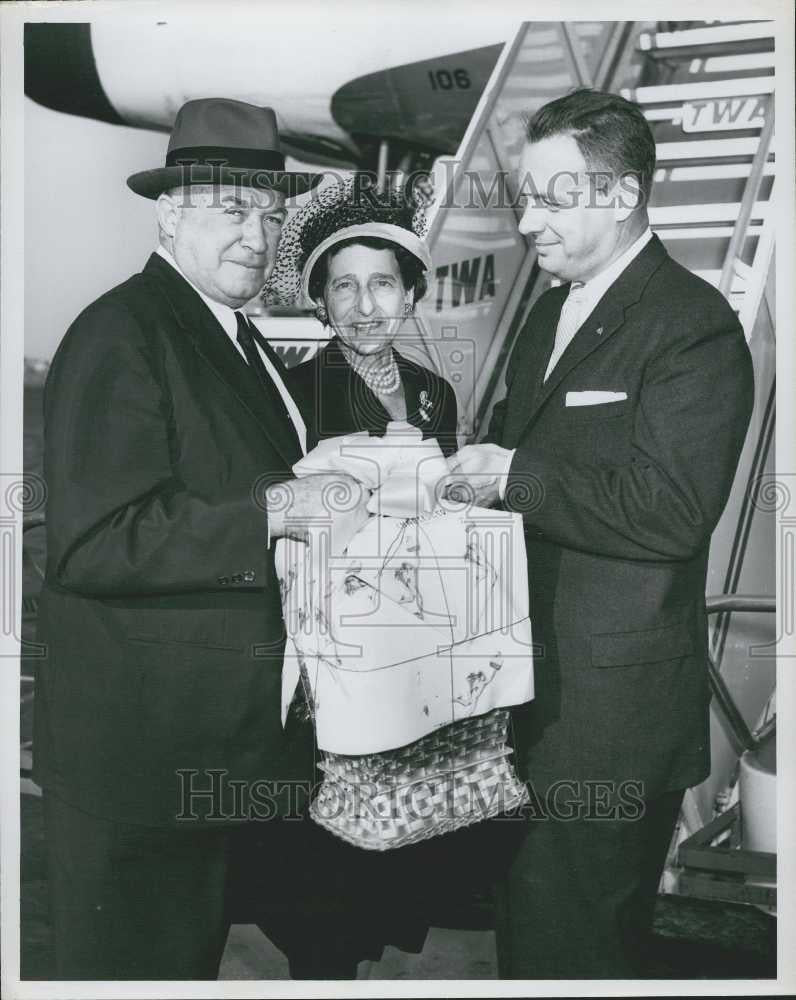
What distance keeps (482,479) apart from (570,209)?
0.74m

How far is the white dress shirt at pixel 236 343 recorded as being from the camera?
2.84m

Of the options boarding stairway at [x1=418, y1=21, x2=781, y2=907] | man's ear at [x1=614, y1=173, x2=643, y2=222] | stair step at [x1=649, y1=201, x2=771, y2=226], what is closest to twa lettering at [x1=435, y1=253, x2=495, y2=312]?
boarding stairway at [x1=418, y1=21, x2=781, y2=907]

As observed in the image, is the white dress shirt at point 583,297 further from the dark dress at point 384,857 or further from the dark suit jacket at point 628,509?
the dark dress at point 384,857

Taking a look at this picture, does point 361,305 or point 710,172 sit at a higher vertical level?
point 710,172

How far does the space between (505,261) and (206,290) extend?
2.65 feet

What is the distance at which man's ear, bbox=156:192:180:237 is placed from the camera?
2.88m

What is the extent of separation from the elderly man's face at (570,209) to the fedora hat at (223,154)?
1.95ft

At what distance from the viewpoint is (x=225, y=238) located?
2844 millimetres

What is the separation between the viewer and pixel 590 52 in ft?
9.98

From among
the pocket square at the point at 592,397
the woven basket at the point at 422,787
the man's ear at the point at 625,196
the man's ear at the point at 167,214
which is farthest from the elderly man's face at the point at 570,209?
the woven basket at the point at 422,787

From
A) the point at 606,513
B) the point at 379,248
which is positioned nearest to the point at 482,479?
the point at 606,513

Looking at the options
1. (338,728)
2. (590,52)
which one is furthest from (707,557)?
(590,52)

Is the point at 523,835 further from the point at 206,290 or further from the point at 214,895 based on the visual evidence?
the point at 206,290

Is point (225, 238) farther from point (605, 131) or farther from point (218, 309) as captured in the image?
point (605, 131)
